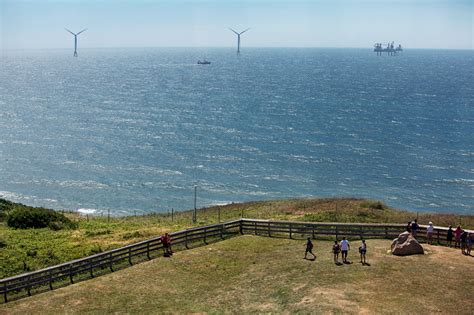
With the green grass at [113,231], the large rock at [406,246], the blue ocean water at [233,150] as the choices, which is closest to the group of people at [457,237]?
the large rock at [406,246]

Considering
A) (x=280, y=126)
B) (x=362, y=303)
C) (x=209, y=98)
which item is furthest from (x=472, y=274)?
(x=209, y=98)

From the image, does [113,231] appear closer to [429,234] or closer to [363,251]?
[363,251]

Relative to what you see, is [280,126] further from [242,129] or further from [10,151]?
[10,151]

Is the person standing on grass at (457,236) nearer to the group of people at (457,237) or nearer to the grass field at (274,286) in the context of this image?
the group of people at (457,237)

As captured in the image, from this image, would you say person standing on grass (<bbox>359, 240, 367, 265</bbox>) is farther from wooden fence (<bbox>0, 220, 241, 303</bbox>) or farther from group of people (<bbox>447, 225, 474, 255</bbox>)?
wooden fence (<bbox>0, 220, 241, 303</bbox>)

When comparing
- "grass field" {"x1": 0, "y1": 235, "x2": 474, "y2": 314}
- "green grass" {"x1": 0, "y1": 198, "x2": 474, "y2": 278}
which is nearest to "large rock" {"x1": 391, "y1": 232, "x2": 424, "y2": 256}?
"grass field" {"x1": 0, "y1": 235, "x2": 474, "y2": 314}

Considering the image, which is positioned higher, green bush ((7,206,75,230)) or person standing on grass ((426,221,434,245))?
person standing on grass ((426,221,434,245))
